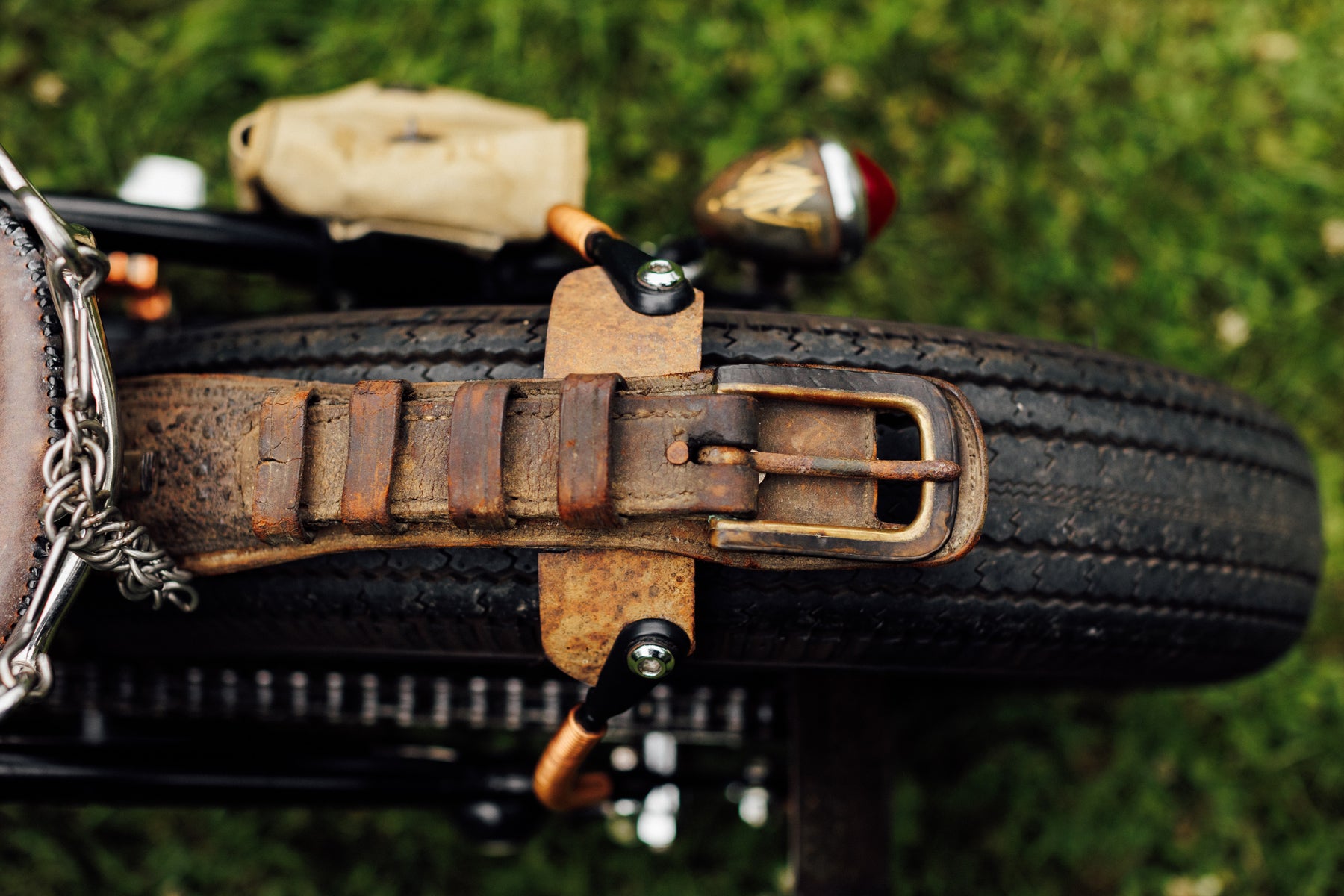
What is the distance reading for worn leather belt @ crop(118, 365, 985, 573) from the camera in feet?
2.76

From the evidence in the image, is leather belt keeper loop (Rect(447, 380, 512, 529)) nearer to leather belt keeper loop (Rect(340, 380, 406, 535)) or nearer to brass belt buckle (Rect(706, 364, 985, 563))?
leather belt keeper loop (Rect(340, 380, 406, 535))

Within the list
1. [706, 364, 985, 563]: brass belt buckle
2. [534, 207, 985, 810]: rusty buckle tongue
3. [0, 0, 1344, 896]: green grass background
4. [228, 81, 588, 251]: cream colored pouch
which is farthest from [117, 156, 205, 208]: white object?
[706, 364, 985, 563]: brass belt buckle

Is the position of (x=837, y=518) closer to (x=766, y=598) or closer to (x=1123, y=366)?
(x=766, y=598)

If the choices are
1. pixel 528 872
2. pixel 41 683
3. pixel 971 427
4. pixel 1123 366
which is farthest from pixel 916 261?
pixel 41 683

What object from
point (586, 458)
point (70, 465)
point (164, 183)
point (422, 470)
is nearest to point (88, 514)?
point (70, 465)

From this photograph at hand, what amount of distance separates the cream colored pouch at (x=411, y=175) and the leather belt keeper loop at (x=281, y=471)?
1.47ft

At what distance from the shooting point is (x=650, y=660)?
0.88 meters

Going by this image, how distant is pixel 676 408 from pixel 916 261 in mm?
1271

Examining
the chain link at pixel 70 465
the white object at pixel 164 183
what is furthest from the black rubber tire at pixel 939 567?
the white object at pixel 164 183

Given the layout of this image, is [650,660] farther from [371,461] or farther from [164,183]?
[164,183]

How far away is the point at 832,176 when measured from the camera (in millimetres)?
1223

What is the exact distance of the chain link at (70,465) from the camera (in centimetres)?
85

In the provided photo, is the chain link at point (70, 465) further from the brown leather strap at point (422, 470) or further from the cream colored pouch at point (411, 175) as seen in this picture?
the cream colored pouch at point (411, 175)

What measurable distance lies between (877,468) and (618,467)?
237 millimetres
